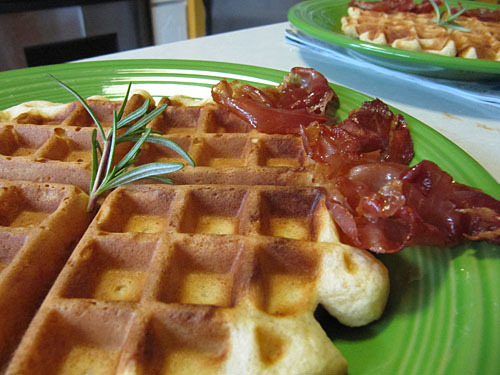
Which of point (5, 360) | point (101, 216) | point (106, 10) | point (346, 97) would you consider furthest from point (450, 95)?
point (106, 10)

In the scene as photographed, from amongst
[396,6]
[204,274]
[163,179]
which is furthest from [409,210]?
[396,6]

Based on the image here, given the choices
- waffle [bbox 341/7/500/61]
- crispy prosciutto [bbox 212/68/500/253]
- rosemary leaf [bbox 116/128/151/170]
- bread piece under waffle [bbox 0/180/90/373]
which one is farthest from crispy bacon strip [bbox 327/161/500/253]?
waffle [bbox 341/7/500/61]

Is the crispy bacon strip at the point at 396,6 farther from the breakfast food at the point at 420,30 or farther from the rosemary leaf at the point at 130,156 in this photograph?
the rosemary leaf at the point at 130,156

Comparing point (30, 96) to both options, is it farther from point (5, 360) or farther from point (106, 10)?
point (106, 10)

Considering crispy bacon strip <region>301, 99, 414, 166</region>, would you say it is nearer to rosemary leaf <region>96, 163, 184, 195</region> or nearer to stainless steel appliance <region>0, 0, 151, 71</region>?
rosemary leaf <region>96, 163, 184, 195</region>

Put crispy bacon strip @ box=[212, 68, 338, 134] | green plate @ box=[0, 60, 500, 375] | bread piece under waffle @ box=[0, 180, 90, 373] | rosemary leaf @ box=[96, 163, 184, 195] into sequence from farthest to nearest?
crispy bacon strip @ box=[212, 68, 338, 134], rosemary leaf @ box=[96, 163, 184, 195], bread piece under waffle @ box=[0, 180, 90, 373], green plate @ box=[0, 60, 500, 375]

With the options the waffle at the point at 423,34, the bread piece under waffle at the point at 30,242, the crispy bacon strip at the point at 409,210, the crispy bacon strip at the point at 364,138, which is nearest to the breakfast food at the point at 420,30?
the waffle at the point at 423,34

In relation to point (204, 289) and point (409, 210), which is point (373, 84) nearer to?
point (409, 210)
